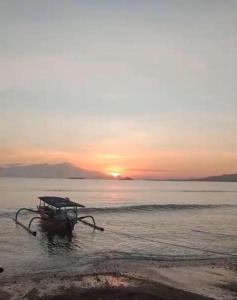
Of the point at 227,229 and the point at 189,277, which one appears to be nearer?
the point at 189,277

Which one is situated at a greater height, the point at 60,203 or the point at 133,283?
the point at 60,203

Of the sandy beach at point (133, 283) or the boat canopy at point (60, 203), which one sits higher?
the boat canopy at point (60, 203)

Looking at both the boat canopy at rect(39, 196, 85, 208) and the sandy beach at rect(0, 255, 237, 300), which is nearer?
the sandy beach at rect(0, 255, 237, 300)

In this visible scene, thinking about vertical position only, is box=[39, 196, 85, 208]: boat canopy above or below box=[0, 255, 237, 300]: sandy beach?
above

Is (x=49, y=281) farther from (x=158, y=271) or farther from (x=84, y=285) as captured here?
(x=158, y=271)

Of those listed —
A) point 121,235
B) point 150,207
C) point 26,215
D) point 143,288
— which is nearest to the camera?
point 143,288

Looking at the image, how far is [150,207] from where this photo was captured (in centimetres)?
7038

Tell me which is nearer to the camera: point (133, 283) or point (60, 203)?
point (133, 283)

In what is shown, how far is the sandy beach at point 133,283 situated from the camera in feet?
50.6

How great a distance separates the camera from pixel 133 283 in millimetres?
17406

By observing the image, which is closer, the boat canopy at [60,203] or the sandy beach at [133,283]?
the sandy beach at [133,283]

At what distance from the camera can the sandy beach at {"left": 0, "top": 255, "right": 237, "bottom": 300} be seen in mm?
15430

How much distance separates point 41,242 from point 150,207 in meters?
41.5

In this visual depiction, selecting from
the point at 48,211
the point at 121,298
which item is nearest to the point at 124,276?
the point at 121,298
